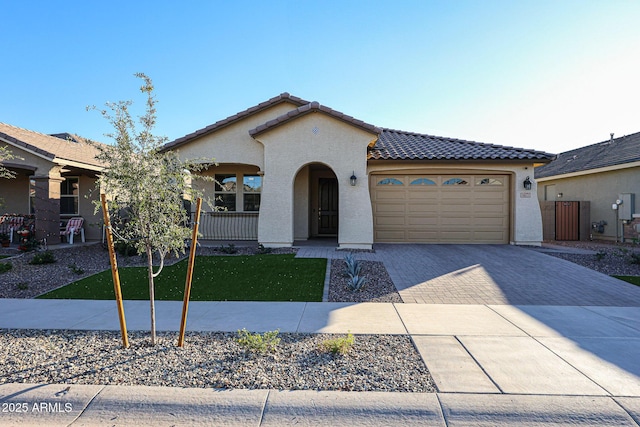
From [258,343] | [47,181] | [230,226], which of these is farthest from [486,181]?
[47,181]

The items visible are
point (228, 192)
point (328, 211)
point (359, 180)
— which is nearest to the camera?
point (359, 180)

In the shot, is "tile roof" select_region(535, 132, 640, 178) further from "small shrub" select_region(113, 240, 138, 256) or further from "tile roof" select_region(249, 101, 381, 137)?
"small shrub" select_region(113, 240, 138, 256)

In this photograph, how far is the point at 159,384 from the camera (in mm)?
3684

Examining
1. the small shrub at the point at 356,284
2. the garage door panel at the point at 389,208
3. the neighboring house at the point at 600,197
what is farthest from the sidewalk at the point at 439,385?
the neighboring house at the point at 600,197

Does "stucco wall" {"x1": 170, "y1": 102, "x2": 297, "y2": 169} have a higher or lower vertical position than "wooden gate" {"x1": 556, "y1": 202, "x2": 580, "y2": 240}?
higher

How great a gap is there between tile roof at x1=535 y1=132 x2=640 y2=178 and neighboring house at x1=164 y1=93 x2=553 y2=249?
21.1 ft

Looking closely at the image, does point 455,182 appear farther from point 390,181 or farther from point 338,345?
point 338,345

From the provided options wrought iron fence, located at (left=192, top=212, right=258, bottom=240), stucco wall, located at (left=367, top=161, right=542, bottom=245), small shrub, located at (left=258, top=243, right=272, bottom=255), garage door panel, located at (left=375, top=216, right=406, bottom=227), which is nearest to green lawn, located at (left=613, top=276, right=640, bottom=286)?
stucco wall, located at (left=367, top=161, right=542, bottom=245)

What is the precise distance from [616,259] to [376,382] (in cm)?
1114

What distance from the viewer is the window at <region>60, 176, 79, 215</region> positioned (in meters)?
16.0

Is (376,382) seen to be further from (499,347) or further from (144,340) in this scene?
(144,340)

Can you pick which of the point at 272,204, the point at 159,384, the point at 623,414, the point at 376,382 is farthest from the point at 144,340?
the point at 272,204

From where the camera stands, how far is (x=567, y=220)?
16688 millimetres

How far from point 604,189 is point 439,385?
18401 mm
